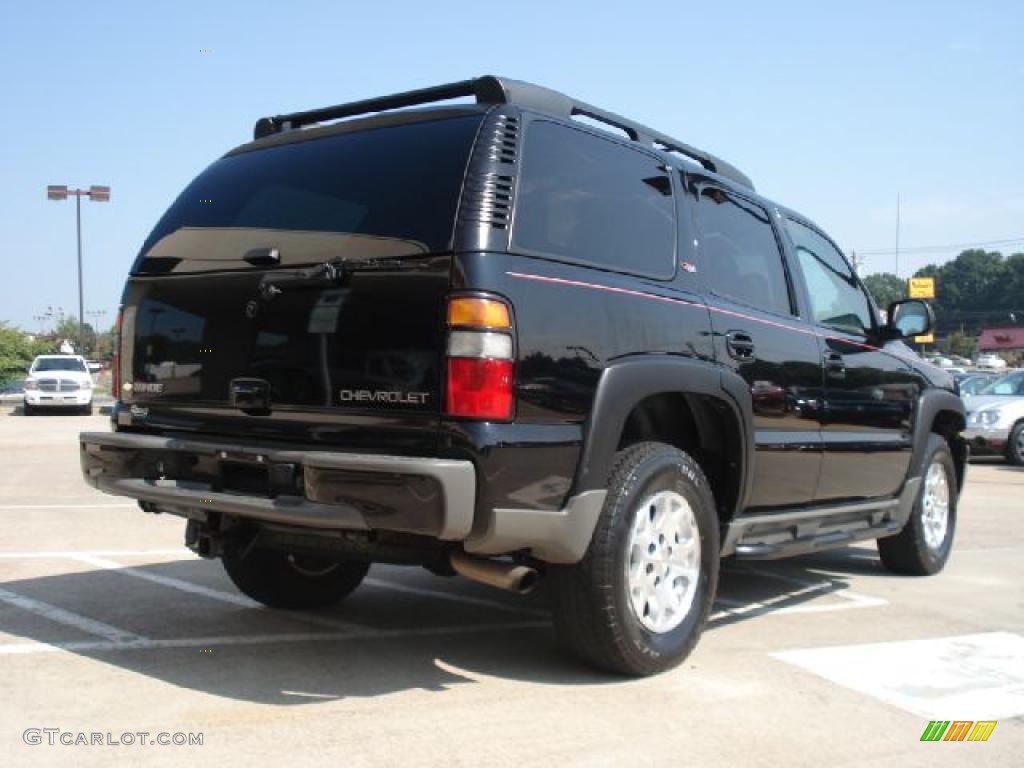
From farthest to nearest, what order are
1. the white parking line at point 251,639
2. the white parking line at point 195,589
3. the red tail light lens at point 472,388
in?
the white parking line at point 195,589
the white parking line at point 251,639
the red tail light lens at point 472,388

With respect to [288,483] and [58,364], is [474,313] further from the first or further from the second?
[58,364]

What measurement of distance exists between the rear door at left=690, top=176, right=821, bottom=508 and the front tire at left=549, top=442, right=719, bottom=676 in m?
0.58

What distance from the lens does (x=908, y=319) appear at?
632 centimetres

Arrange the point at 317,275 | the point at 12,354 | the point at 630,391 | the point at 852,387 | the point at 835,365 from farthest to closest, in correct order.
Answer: the point at 12,354
the point at 852,387
the point at 835,365
the point at 630,391
the point at 317,275

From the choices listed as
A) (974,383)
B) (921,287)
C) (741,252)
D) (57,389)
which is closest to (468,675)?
(741,252)

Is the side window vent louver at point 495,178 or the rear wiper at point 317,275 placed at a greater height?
the side window vent louver at point 495,178

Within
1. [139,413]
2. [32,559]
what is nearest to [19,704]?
[139,413]

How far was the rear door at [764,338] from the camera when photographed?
462 cm

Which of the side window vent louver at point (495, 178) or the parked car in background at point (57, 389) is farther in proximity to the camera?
the parked car in background at point (57, 389)

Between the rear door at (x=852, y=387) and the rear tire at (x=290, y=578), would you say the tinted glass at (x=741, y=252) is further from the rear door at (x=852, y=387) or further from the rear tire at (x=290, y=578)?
the rear tire at (x=290, y=578)

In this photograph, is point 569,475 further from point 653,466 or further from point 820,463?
point 820,463

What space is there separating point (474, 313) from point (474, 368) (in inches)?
7.1

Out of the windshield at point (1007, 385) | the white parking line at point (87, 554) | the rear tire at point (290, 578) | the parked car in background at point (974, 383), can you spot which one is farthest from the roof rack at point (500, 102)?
the parked car in background at point (974, 383)

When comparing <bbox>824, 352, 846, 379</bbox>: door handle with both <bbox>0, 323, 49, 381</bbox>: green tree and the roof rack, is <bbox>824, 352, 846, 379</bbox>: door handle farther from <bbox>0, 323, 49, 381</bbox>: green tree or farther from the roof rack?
<bbox>0, 323, 49, 381</bbox>: green tree
